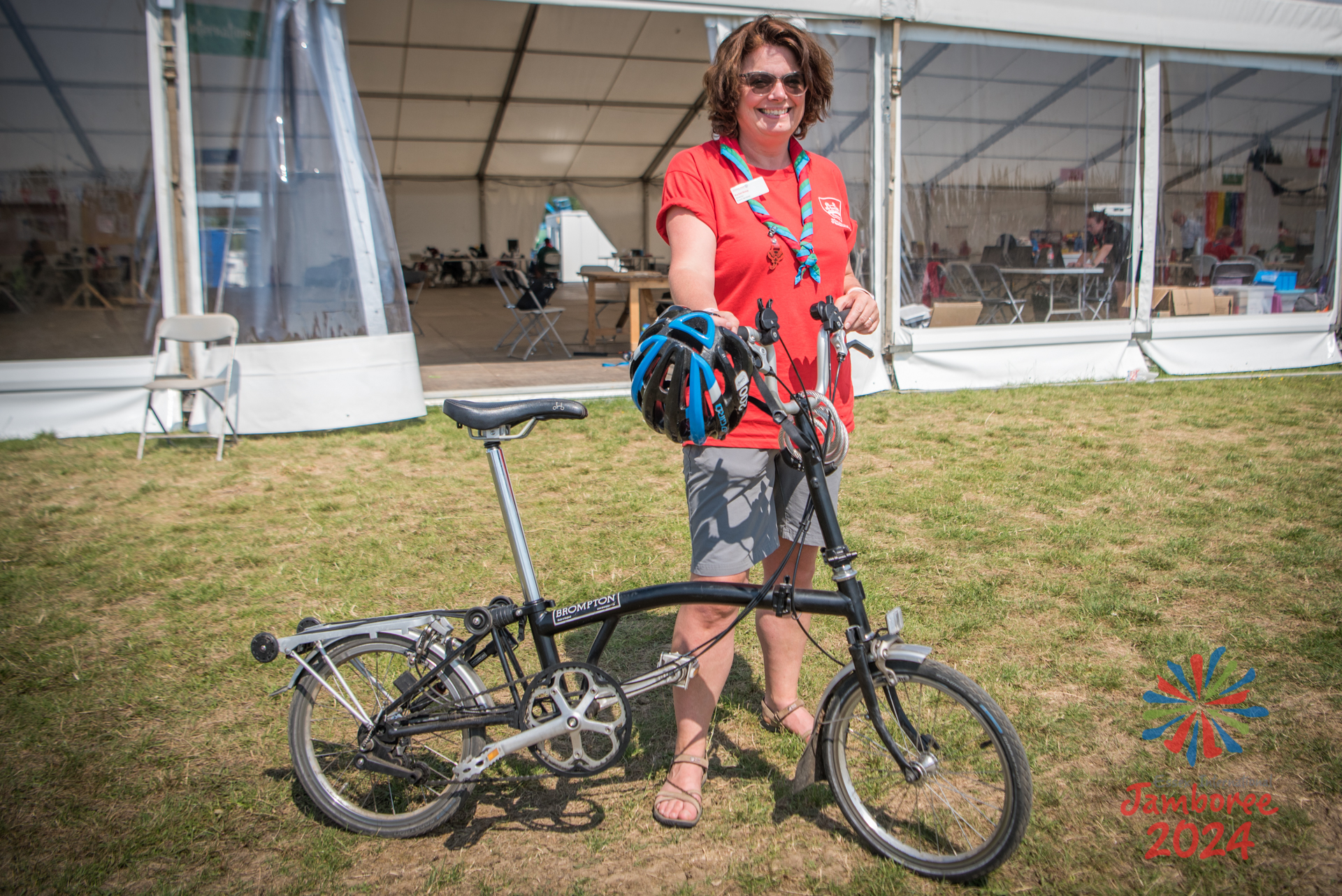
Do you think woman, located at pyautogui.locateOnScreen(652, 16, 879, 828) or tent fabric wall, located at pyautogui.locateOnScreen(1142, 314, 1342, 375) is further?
tent fabric wall, located at pyautogui.locateOnScreen(1142, 314, 1342, 375)

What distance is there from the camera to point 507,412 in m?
1.97

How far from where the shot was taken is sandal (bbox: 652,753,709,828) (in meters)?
2.05

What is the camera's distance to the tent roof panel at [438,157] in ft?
53.5

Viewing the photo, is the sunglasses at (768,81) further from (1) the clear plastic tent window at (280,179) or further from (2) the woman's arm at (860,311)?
(1) the clear plastic tent window at (280,179)

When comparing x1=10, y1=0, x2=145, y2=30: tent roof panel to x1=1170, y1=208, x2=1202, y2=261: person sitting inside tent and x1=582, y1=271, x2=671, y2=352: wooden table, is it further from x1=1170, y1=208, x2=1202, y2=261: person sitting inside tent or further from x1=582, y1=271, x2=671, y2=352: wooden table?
x1=1170, y1=208, x2=1202, y2=261: person sitting inside tent

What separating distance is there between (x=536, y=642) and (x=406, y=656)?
0.31 metres

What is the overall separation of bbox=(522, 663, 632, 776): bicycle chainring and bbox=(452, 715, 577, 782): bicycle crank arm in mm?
14

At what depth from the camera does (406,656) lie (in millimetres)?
2010

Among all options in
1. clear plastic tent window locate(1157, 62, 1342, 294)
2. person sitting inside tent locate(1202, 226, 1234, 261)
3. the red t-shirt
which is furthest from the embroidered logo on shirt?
person sitting inside tent locate(1202, 226, 1234, 261)

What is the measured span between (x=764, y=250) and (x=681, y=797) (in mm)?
1294

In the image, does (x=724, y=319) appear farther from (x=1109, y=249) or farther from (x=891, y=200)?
(x=1109, y=249)

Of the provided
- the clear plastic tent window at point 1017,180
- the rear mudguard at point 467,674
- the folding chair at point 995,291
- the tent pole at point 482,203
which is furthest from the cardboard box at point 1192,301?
the tent pole at point 482,203

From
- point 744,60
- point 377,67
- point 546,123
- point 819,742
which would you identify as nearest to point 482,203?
point 546,123

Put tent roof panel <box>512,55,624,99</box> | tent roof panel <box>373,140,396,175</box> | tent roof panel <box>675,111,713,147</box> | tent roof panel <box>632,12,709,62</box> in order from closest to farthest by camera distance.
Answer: tent roof panel <box>632,12,709,62</box> < tent roof panel <box>512,55,624,99</box> < tent roof panel <box>675,111,713,147</box> < tent roof panel <box>373,140,396,175</box>
